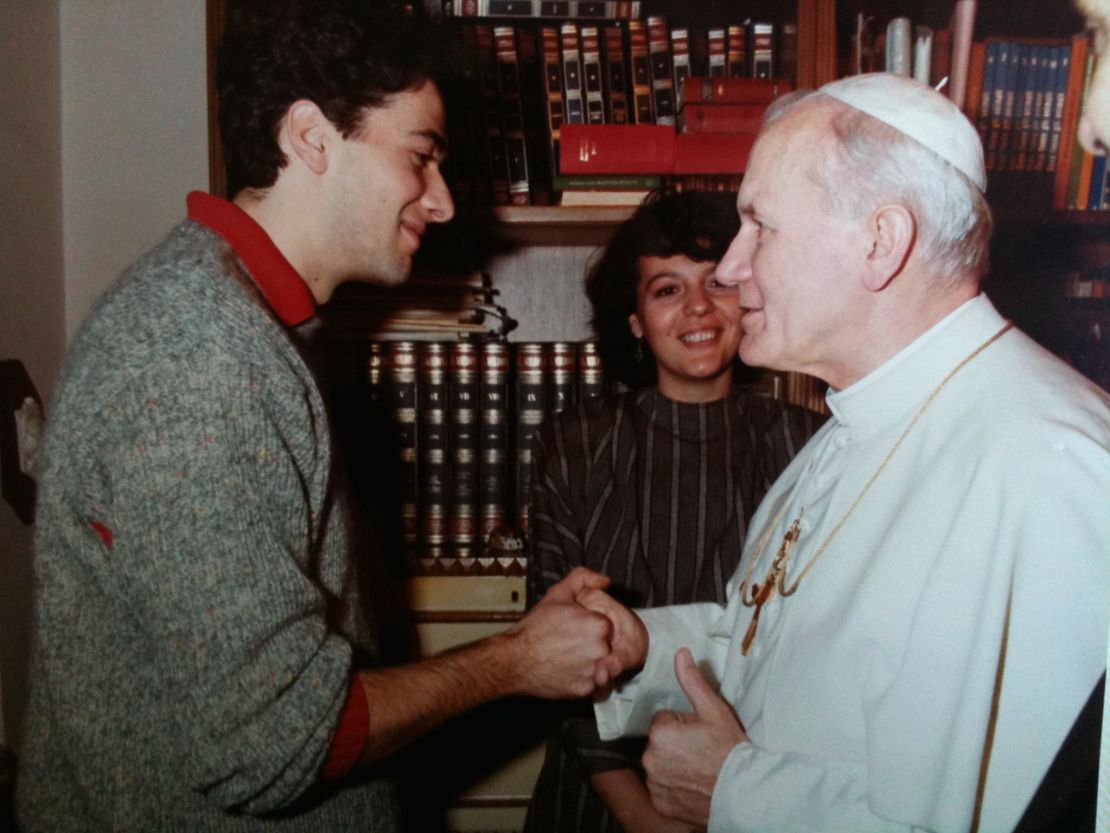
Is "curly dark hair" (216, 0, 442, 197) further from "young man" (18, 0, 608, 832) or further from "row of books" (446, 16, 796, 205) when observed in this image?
"row of books" (446, 16, 796, 205)

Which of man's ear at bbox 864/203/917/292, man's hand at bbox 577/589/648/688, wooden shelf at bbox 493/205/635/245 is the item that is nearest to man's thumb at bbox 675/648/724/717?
man's hand at bbox 577/589/648/688

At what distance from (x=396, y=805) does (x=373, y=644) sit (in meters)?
0.22

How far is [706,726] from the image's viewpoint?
1046 mm

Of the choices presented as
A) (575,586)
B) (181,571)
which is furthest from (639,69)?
(181,571)

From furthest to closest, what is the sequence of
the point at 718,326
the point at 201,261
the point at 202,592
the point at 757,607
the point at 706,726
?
1. the point at 718,326
2. the point at 757,607
3. the point at 706,726
4. the point at 201,261
5. the point at 202,592

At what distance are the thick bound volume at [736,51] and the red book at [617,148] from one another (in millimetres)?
230

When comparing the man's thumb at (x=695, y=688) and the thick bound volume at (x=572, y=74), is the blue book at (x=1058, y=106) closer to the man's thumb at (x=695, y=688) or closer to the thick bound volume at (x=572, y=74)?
the thick bound volume at (x=572, y=74)

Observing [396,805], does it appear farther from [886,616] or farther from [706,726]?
[886,616]

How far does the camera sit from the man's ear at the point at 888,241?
97 cm

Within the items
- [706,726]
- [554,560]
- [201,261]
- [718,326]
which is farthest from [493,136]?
[706,726]

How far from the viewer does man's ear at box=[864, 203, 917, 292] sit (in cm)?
97

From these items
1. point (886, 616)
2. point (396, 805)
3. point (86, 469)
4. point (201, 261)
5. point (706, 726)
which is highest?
point (201, 261)

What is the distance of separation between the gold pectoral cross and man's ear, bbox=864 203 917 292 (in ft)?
1.21

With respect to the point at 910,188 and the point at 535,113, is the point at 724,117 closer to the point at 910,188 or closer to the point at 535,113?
the point at 535,113
